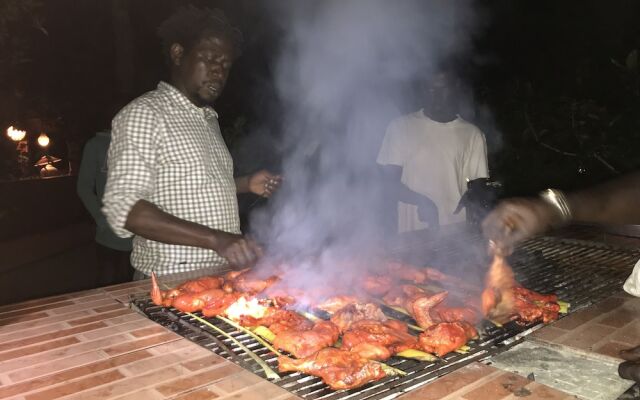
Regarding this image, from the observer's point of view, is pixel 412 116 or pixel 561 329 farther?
pixel 412 116

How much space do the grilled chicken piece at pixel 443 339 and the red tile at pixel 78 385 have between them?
1.26 m

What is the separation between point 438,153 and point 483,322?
296cm

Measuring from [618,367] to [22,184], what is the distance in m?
15.6

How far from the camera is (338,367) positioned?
76.8 inches

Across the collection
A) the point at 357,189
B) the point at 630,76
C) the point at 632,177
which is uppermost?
the point at 630,76

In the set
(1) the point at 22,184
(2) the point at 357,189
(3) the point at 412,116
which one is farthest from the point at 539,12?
(1) the point at 22,184

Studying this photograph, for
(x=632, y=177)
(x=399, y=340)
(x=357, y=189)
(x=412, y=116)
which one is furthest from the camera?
(x=357, y=189)

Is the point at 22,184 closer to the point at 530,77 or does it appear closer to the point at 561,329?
the point at 530,77

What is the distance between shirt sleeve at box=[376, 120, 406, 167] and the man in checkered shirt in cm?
220

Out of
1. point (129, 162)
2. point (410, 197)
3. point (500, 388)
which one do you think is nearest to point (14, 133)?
point (410, 197)

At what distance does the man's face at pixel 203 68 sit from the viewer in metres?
3.50

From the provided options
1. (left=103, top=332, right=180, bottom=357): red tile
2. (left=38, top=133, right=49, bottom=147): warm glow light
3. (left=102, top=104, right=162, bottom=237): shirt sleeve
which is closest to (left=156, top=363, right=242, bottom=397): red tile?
(left=103, top=332, right=180, bottom=357): red tile

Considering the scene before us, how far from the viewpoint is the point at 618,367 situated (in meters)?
1.86

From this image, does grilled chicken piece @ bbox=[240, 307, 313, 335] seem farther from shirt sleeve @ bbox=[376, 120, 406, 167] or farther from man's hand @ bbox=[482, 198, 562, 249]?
shirt sleeve @ bbox=[376, 120, 406, 167]
